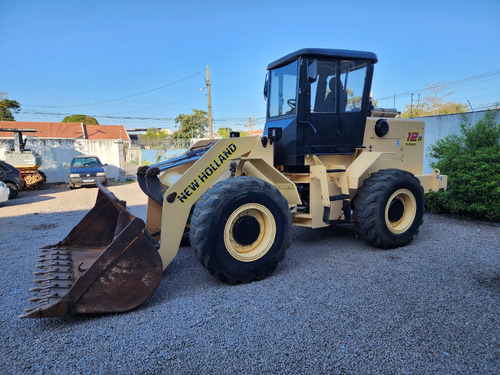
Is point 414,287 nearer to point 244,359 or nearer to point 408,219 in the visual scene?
point 408,219

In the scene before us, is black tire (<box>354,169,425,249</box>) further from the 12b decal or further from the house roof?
the house roof

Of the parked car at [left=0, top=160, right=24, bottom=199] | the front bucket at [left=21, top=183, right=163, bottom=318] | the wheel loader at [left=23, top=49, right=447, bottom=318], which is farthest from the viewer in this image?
the parked car at [left=0, top=160, right=24, bottom=199]

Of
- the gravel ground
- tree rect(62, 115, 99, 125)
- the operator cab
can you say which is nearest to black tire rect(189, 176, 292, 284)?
the gravel ground

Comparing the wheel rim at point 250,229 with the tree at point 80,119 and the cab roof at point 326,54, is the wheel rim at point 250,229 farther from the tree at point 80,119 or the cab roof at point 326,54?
the tree at point 80,119

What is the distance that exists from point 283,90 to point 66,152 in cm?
1710

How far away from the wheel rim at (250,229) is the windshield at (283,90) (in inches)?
71.8

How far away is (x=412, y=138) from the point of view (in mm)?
5785

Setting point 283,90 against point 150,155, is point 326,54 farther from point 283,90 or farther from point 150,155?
point 150,155

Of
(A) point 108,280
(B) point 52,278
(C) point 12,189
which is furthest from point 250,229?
(C) point 12,189

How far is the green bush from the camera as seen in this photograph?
6395 millimetres

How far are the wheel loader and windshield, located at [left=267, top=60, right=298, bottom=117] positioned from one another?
0.03 metres

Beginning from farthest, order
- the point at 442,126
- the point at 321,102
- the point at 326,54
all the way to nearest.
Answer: the point at 442,126 < the point at 321,102 < the point at 326,54

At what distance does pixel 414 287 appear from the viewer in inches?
140

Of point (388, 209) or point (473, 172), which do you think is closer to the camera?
point (388, 209)
